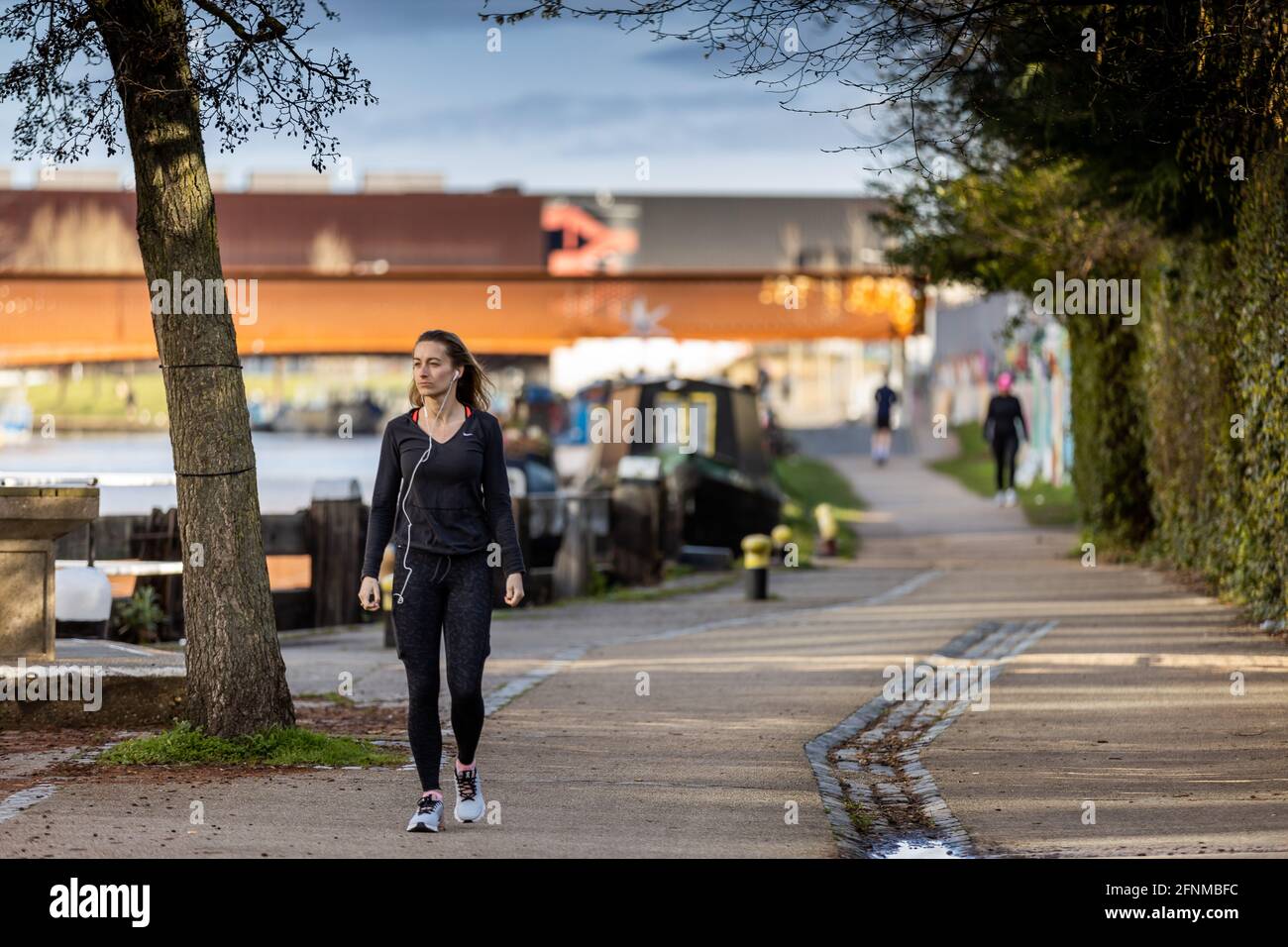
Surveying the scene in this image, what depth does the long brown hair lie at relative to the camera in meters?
7.91

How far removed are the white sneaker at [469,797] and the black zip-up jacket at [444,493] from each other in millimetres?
846

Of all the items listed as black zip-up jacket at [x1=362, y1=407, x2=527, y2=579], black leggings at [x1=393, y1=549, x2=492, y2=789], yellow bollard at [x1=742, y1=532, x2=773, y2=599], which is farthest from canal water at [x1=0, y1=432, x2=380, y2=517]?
black leggings at [x1=393, y1=549, x2=492, y2=789]

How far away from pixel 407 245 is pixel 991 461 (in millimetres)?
17311

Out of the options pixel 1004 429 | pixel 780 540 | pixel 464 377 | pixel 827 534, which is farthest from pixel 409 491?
pixel 1004 429

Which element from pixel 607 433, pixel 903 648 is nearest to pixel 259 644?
pixel 903 648

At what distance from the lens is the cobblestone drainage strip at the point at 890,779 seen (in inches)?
310

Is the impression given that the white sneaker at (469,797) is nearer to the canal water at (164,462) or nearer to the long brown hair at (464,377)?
the long brown hair at (464,377)

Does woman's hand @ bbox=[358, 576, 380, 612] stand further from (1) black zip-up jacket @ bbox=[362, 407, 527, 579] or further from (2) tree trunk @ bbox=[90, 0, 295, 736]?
(2) tree trunk @ bbox=[90, 0, 295, 736]

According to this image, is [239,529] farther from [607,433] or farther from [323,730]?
[607,433]

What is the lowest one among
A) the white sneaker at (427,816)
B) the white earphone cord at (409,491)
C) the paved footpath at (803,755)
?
the paved footpath at (803,755)

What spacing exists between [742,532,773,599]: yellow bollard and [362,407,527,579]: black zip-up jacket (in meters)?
11.2

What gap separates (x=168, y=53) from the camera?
9328 millimetres

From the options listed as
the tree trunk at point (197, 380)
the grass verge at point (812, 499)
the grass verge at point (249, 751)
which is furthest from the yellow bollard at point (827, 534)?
the tree trunk at point (197, 380)

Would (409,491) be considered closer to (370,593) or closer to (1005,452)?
(370,593)
